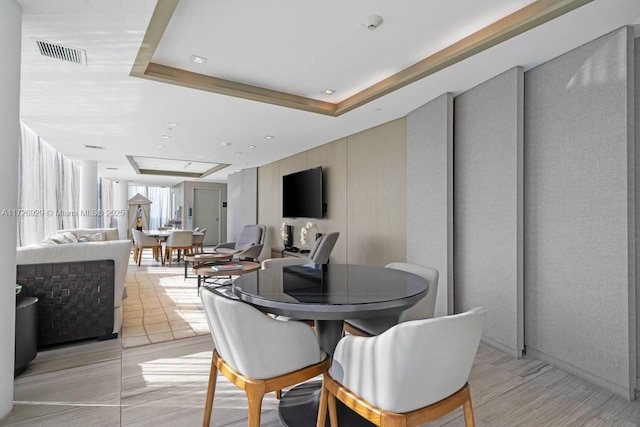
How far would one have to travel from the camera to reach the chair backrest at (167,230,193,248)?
7.26 m

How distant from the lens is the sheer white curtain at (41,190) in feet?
15.1

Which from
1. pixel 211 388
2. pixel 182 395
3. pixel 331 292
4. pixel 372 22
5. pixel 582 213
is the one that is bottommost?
pixel 182 395

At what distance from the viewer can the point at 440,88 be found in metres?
3.26

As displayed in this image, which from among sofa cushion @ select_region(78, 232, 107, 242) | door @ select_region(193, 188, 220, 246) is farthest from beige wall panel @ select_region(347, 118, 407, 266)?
door @ select_region(193, 188, 220, 246)

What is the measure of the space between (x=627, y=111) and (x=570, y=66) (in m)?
0.58

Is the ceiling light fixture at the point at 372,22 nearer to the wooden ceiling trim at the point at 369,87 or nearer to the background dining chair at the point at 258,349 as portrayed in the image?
the wooden ceiling trim at the point at 369,87

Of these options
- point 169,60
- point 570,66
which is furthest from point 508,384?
point 169,60

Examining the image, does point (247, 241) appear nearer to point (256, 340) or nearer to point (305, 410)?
point (305, 410)

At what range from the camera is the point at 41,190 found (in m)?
5.34

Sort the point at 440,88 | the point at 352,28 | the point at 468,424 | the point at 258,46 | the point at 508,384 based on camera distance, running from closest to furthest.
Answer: the point at 468,424 → the point at 508,384 → the point at 352,28 → the point at 258,46 → the point at 440,88

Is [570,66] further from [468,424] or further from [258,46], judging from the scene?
[468,424]

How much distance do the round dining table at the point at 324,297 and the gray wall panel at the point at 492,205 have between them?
4.12 ft

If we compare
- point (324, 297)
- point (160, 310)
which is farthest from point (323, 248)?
point (324, 297)

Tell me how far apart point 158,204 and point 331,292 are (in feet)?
53.2
